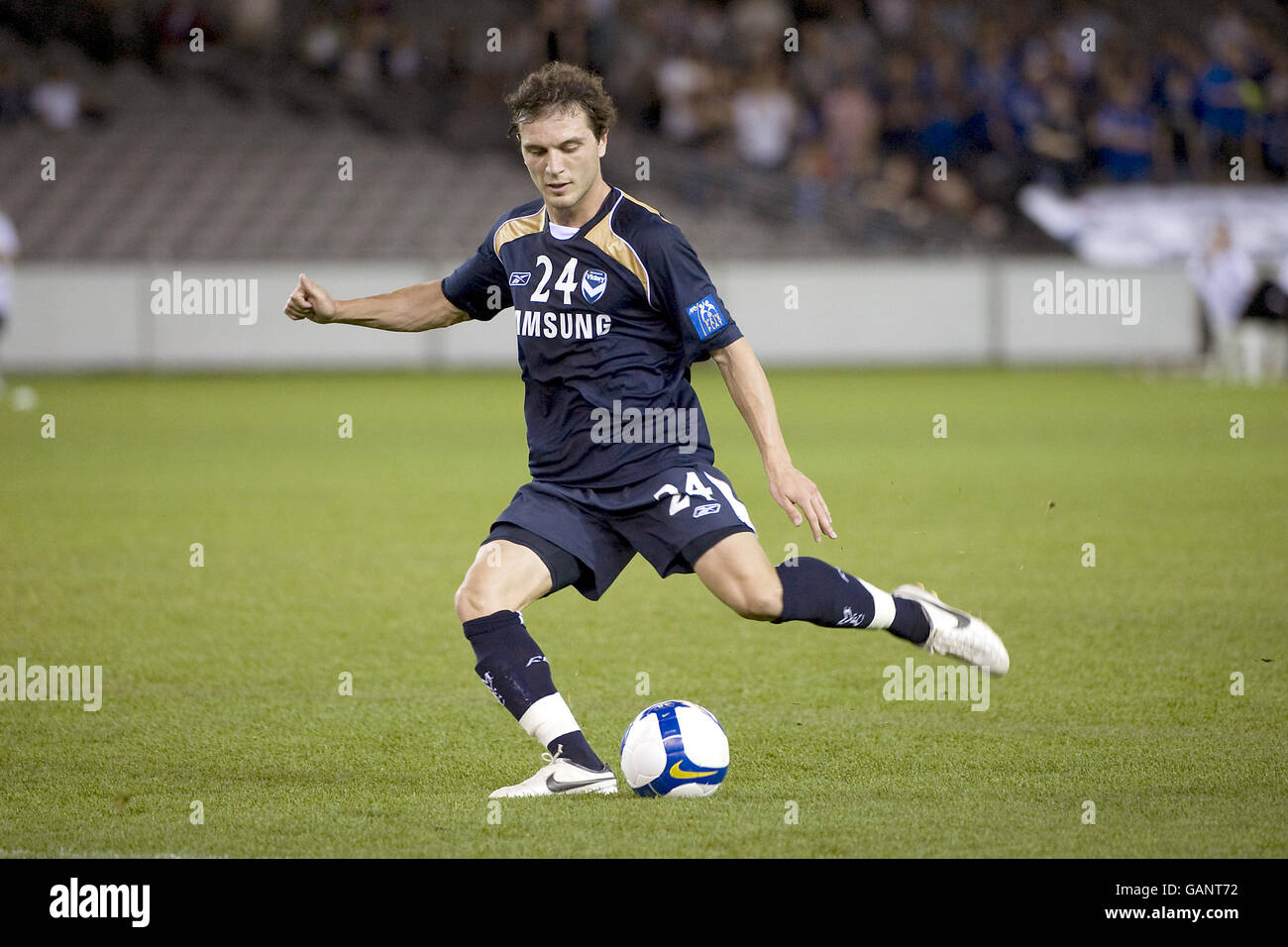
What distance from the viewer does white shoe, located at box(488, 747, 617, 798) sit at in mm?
4691

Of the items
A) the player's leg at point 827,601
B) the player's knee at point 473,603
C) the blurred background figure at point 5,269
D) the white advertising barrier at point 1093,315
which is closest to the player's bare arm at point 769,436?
the player's leg at point 827,601

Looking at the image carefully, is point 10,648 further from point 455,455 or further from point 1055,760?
point 455,455

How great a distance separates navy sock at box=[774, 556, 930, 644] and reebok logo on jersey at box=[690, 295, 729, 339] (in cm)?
73

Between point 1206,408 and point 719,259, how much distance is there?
8498 millimetres

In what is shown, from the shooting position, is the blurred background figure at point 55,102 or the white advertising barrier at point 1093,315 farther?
the blurred background figure at point 55,102

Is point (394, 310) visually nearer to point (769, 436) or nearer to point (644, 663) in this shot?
point (769, 436)

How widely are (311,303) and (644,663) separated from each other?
224 centimetres

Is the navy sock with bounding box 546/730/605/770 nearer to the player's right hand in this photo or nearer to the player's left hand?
the player's left hand

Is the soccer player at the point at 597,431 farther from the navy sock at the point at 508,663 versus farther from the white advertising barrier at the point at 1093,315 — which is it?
the white advertising barrier at the point at 1093,315

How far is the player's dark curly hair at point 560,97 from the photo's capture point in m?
4.72

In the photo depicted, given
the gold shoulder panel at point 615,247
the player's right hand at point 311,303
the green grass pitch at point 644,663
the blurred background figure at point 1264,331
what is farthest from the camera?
the blurred background figure at point 1264,331

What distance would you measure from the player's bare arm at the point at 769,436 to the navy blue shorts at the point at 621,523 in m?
0.22

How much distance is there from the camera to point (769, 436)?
187 inches

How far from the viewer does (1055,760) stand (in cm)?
511
